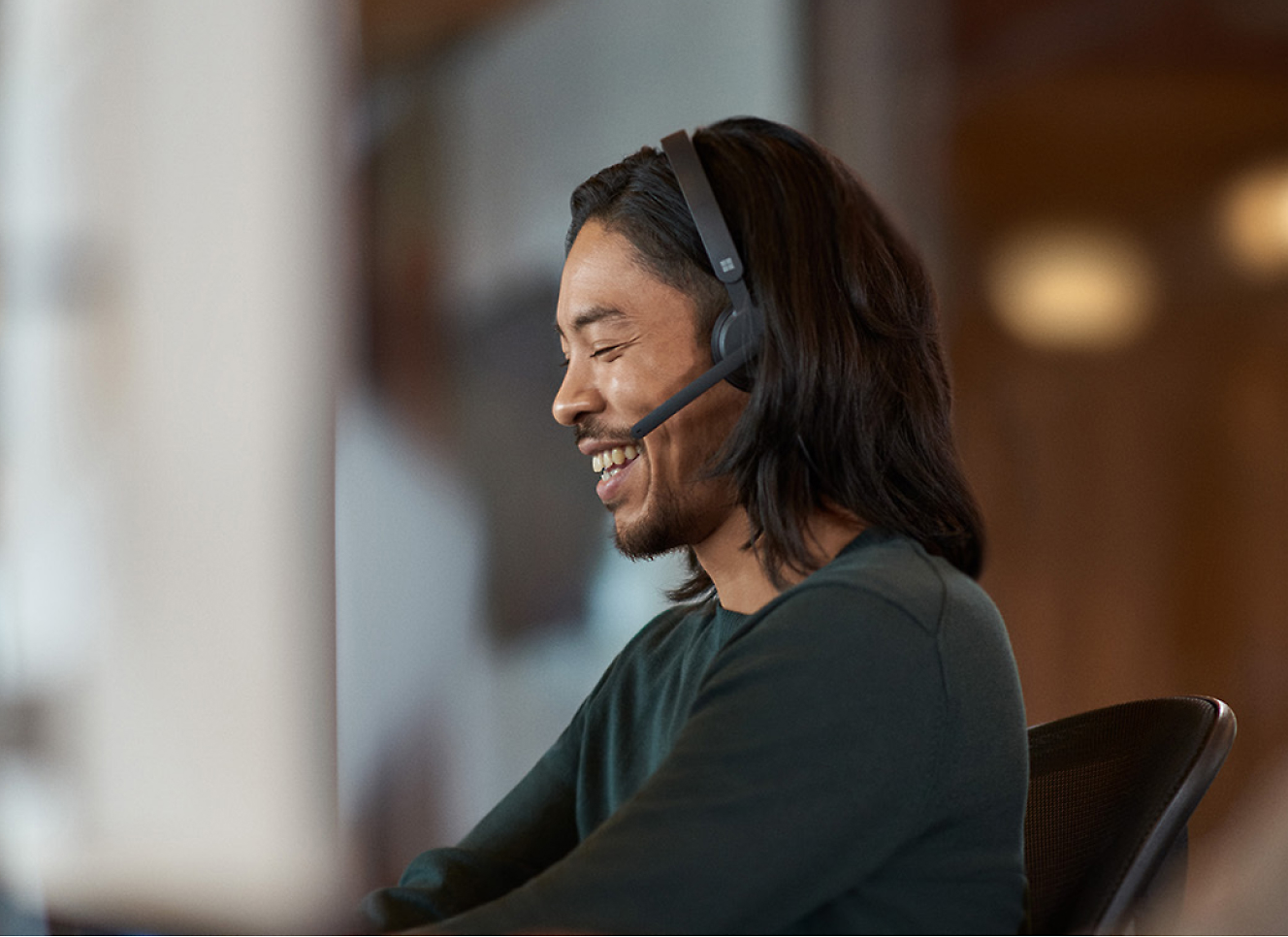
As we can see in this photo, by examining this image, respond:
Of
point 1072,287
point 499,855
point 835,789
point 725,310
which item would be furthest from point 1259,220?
point 835,789

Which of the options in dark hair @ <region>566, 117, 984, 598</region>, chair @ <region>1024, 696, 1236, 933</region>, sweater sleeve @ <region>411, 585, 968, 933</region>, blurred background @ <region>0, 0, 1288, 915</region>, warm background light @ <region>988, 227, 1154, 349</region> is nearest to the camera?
sweater sleeve @ <region>411, 585, 968, 933</region>

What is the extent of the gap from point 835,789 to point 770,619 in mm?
123

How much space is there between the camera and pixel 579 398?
1.11 m

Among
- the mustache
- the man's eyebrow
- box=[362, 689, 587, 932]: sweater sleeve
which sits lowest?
box=[362, 689, 587, 932]: sweater sleeve

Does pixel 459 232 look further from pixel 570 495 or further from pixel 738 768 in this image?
pixel 738 768

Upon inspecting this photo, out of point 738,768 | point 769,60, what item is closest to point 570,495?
point 769,60

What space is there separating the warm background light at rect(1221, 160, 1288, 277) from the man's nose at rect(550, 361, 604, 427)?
2.79m

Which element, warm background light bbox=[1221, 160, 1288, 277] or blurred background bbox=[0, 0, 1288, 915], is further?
warm background light bbox=[1221, 160, 1288, 277]

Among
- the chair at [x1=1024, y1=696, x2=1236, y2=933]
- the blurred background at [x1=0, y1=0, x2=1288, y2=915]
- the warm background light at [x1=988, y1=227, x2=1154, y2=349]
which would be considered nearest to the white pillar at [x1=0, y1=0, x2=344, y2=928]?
→ the chair at [x1=1024, y1=696, x2=1236, y2=933]

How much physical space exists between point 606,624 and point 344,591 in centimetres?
61

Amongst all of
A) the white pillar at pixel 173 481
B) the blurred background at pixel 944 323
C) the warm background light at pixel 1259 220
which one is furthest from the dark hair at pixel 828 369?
the warm background light at pixel 1259 220

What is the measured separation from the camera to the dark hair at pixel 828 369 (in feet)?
3.24

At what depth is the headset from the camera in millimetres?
1013

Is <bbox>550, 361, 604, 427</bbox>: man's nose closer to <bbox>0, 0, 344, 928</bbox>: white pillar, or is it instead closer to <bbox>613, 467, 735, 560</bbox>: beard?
<bbox>613, 467, 735, 560</bbox>: beard
